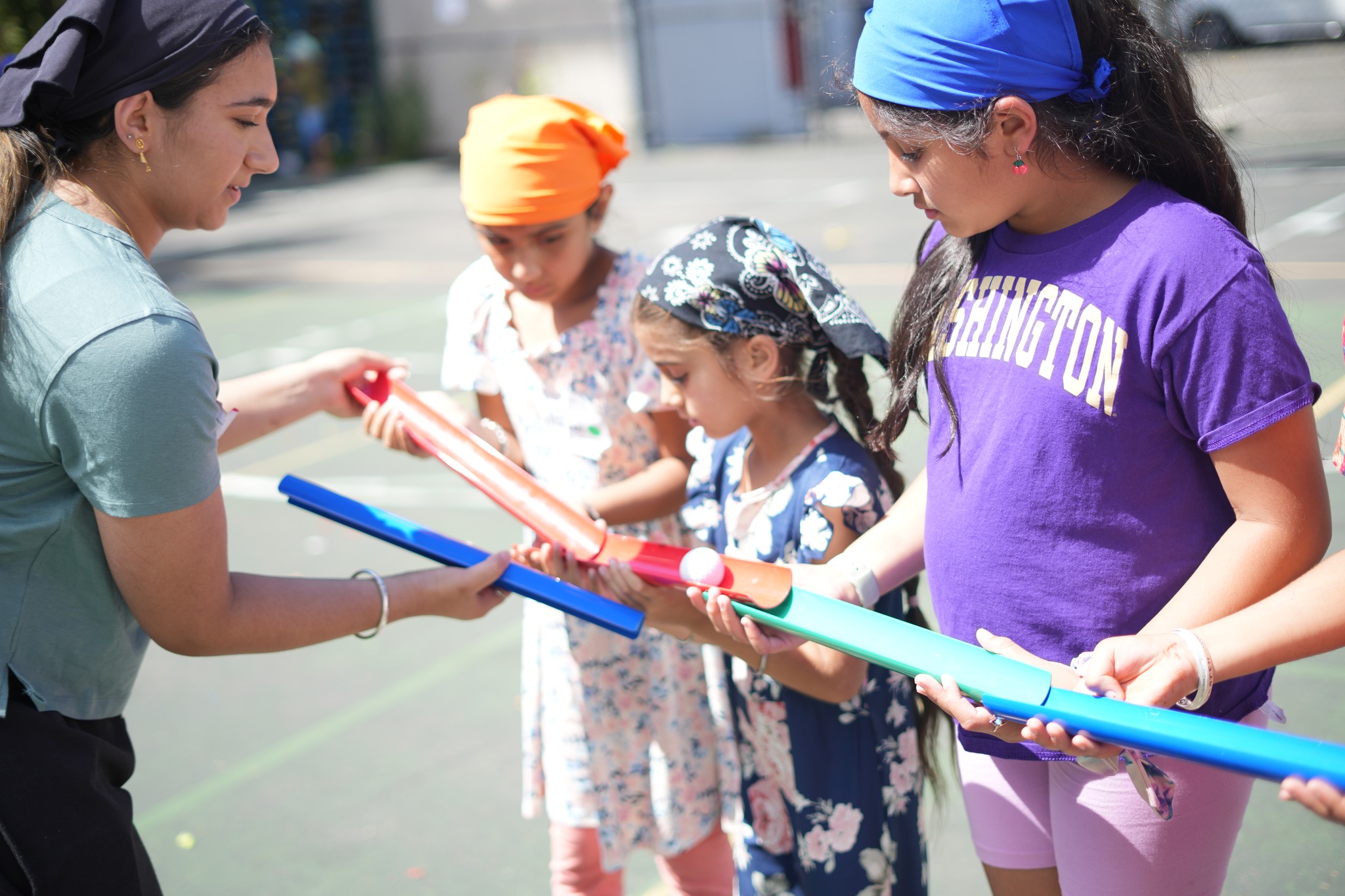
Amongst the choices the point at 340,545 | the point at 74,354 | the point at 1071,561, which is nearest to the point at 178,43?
the point at 74,354

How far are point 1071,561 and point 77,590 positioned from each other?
4.58 feet

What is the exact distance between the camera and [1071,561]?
5.01 ft

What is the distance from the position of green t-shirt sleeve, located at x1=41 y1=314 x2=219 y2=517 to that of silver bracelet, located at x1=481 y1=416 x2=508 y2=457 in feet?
3.26

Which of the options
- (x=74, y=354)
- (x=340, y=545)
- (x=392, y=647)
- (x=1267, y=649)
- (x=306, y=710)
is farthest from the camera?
(x=340, y=545)

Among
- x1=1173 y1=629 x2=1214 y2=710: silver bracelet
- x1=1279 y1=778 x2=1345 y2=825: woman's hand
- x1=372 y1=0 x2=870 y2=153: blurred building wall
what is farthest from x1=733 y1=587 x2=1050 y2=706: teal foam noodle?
x1=372 y1=0 x2=870 y2=153: blurred building wall

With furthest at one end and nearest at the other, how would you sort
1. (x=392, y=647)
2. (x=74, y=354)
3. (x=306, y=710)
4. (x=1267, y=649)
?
(x=392, y=647)
(x=306, y=710)
(x=74, y=354)
(x=1267, y=649)

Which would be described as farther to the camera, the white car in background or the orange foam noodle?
the white car in background

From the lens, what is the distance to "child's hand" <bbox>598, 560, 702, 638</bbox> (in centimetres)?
191

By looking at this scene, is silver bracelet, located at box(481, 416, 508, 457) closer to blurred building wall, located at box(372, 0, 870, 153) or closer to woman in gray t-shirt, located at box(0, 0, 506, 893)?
woman in gray t-shirt, located at box(0, 0, 506, 893)

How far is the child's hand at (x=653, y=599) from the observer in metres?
1.91

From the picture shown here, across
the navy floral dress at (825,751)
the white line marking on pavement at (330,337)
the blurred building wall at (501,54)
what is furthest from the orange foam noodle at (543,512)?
the blurred building wall at (501,54)

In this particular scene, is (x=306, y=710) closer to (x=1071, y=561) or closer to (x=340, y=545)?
(x=340, y=545)

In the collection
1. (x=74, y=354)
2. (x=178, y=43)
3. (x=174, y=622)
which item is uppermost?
(x=178, y=43)

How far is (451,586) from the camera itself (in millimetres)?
1938
